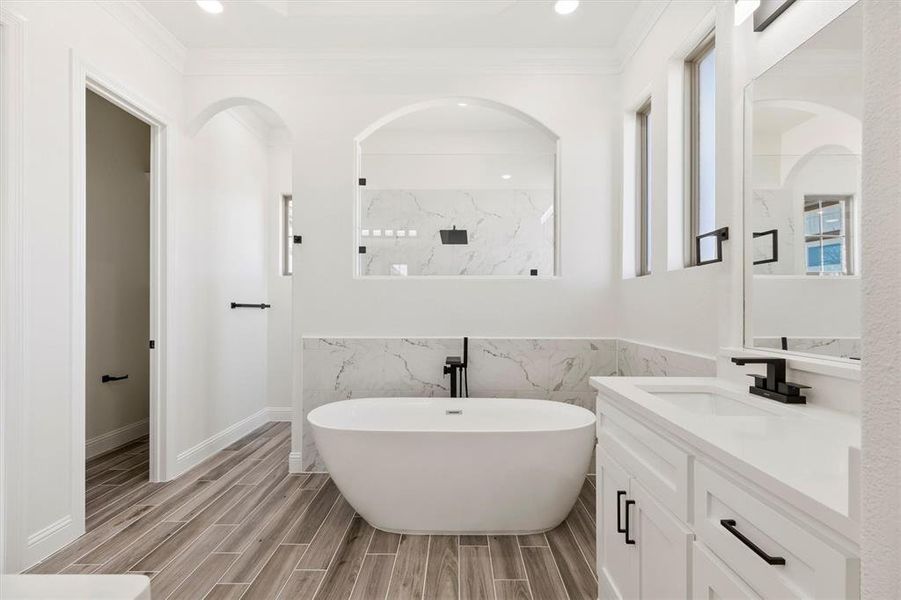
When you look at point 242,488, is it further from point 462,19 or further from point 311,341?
point 462,19

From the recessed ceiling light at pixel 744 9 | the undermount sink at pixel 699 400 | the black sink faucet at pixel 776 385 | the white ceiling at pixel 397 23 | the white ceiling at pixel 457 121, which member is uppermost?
the white ceiling at pixel 397 23

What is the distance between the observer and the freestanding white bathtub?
2.17m

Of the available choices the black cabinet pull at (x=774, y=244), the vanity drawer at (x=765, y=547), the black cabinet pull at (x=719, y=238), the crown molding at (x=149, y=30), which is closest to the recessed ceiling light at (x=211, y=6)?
the crown molding at (x=149, y=30)

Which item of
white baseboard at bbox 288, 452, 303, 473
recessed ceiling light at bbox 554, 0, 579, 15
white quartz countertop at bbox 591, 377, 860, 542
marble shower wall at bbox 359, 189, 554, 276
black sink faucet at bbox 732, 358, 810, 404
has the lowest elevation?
white baseboard at bbox 288, 452, 303, 473

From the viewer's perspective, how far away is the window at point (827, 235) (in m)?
1.27

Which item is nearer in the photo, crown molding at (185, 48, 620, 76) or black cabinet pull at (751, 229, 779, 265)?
black cabinet pull at (751, 229, 779, 265)

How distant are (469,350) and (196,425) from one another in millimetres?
2036

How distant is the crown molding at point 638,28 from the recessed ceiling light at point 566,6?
1.24 ft

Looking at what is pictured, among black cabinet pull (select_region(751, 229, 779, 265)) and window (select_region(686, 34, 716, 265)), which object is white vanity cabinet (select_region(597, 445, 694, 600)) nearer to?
black cabinet pull (select_region(751, 229, 779, 265))

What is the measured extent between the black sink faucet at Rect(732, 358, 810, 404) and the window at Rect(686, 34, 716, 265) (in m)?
0.80

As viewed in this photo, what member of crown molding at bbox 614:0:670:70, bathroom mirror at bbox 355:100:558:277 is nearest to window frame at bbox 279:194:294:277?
bathroom mirror at bbox 355:100:558:277

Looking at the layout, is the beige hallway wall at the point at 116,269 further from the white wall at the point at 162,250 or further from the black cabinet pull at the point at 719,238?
the black cabinet pull at the point at 719,238

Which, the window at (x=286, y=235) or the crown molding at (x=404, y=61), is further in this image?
the window at (x=286, y=235)

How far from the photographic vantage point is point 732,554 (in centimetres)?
89
